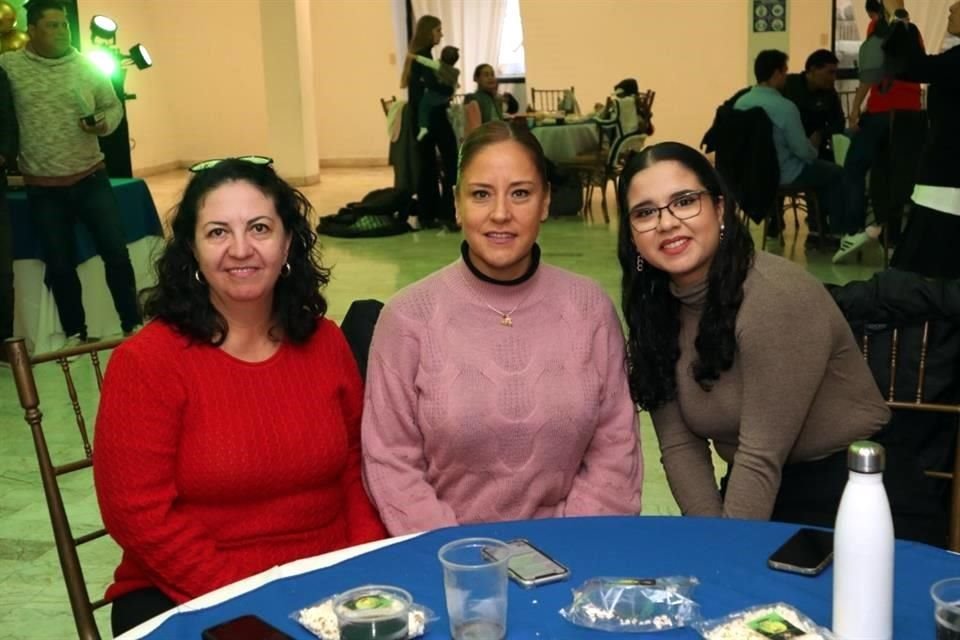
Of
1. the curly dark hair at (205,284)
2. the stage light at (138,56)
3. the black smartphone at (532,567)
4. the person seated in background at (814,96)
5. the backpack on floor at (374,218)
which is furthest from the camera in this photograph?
the backpack on floor at (374,218)

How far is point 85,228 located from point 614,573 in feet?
15.8

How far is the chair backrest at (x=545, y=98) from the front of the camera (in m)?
13.7

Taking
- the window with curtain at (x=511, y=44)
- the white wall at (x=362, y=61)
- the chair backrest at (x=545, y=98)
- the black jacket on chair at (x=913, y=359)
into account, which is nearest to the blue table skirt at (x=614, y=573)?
the black jacket on chair at (x=913, y=359)

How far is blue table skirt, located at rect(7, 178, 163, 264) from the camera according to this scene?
18.4 feet

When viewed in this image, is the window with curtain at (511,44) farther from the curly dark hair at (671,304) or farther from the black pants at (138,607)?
the black pants at (138,607)

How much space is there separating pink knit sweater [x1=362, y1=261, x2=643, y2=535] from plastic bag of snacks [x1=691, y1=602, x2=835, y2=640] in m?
0.76

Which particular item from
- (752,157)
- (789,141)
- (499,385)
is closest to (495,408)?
(499,385)

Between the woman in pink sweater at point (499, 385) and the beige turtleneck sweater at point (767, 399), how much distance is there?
0.11 metres

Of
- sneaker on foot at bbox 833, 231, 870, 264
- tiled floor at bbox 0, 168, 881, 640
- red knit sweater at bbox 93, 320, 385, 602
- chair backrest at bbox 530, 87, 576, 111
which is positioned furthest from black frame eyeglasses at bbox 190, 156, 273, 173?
chair backrest at bbox 530, 87, 576, 111

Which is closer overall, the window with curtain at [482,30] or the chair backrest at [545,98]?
the chair backrest at [545,98]

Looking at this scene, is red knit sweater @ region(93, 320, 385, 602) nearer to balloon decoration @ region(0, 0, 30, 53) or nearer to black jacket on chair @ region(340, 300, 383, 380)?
black jacket on chair @ region(340, 300, 383, 380)

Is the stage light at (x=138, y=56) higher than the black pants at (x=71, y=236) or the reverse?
higher

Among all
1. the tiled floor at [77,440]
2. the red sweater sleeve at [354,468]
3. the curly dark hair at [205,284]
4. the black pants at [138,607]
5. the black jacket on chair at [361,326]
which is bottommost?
the tiled floor at [77,440]

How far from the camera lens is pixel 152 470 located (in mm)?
1896
